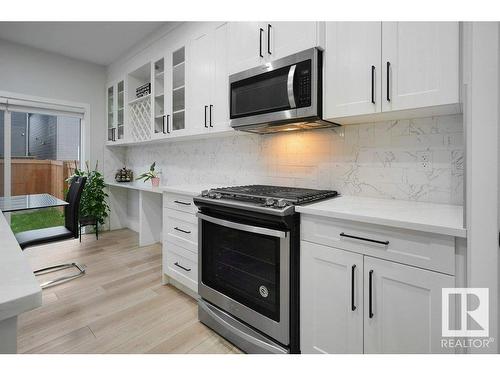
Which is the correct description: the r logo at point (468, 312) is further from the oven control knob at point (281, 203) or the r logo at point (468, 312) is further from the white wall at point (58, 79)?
the white wall at point (58, 79)

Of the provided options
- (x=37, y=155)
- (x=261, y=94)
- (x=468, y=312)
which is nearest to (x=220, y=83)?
(x=261, y=94)

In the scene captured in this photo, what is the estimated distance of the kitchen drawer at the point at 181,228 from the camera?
2.12m

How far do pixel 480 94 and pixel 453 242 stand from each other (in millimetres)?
548

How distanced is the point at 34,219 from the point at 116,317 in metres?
2.83

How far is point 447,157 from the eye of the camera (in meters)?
1.53

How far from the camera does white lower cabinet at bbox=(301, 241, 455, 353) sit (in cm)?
108

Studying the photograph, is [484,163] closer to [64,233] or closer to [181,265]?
[181,265]

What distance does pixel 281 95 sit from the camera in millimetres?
1786

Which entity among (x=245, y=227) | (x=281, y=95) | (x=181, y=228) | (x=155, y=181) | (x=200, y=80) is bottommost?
(x=181, y=228)

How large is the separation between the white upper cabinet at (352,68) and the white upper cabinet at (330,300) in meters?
0.83

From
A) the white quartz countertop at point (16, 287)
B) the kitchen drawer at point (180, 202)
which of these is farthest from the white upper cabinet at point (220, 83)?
the white quartz countertop at point (16, 287)

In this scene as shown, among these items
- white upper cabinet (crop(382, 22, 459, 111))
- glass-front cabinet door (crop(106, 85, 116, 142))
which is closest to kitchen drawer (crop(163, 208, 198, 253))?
white upper cabinet (crop(382, 22, 459, 111))

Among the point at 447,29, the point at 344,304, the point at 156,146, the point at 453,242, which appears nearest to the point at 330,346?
the point at 344,304

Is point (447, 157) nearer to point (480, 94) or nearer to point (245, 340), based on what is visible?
point (480, 94)
